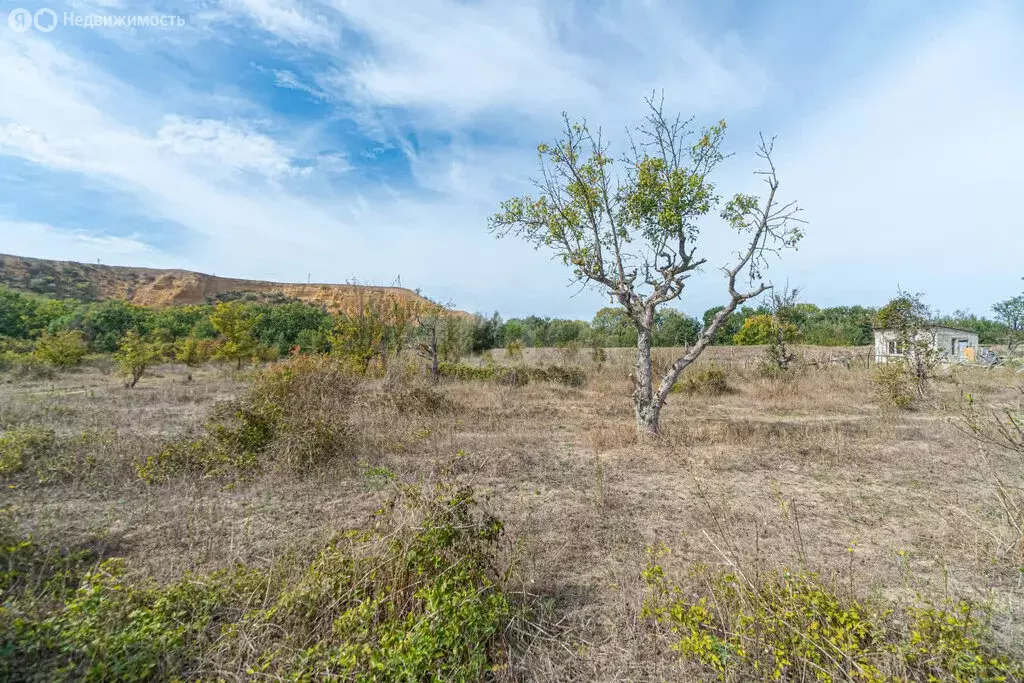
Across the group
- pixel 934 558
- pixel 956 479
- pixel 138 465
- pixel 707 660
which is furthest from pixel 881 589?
pixel 138 465

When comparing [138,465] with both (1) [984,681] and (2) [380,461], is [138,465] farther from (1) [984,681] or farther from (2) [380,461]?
(1) [984,681]

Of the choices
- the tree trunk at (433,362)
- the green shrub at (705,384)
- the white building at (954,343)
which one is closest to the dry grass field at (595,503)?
the green shrub at (705,384)

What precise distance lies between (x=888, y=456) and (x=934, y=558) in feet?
12.9

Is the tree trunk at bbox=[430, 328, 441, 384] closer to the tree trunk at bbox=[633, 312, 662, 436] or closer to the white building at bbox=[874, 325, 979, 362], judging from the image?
the tree trunk at bbox=[633, 312, 662, 436]

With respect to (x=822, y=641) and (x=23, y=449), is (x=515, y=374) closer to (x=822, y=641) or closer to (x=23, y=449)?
(x=23, y=449)

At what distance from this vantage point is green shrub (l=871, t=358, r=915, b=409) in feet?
35.1

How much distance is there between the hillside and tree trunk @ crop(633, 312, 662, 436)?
25.2m

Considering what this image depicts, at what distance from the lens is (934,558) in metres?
3.53

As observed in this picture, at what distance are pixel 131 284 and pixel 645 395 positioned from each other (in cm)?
6065

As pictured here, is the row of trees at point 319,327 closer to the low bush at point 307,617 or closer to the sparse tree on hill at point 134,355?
the sparse tree on hill at point 134,355

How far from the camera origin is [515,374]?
48.7 feet

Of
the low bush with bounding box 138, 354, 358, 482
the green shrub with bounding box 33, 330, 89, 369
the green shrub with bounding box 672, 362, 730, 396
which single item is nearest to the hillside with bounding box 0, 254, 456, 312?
the green shrub with bounding box 33, 330, 89, 369

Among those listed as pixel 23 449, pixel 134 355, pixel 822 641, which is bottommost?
pixel 23 449

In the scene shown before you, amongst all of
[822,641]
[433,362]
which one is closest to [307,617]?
[822,641]
